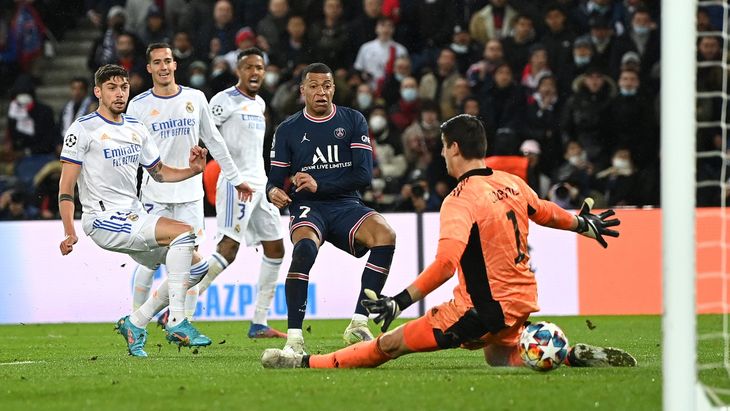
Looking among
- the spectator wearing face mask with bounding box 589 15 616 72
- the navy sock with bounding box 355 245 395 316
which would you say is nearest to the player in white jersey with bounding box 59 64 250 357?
the navy sock with bounding box 355 245 395 316

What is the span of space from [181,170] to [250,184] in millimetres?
1866

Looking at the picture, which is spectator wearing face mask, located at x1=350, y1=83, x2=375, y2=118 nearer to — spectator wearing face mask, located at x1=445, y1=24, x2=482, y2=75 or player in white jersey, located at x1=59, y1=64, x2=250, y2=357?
spectator wearing face mask, located at x1=445, y1=24, x2=482, y2=75

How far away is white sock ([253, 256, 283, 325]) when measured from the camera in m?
11.5

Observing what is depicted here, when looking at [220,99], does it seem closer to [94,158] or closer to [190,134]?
[190,134]

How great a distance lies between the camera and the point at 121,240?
9.23 meters

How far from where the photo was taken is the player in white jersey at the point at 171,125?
10.6 m

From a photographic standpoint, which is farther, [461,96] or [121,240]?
[461,96]

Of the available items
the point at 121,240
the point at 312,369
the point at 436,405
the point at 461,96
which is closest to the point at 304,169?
the point at 121,240

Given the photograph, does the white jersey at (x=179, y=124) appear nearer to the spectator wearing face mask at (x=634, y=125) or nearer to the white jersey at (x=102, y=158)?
the white jersey at (x=102, y=158)

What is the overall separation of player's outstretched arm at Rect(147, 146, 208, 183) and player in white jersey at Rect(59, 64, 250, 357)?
1 centimetres

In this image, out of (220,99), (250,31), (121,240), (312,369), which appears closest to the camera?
(312,369)

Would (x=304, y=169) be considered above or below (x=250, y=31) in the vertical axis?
below

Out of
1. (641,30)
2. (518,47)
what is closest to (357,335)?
(518,47)

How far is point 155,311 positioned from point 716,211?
7.03 meters
